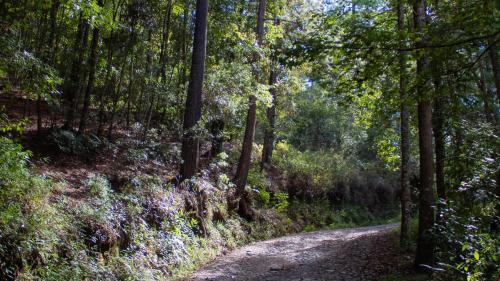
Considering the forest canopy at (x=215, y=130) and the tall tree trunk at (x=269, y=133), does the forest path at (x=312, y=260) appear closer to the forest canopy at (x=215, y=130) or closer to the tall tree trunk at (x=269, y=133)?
the forest canopy at (x=215, y=130)

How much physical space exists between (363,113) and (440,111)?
471 cm

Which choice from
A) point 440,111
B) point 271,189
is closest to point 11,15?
point 440,111

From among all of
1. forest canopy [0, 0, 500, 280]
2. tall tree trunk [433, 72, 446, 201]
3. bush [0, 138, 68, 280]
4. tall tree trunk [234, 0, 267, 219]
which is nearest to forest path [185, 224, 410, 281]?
Result: forest canopy [0, 0, 500, 280]

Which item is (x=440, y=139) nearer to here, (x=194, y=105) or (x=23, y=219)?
(x=194, y=105)

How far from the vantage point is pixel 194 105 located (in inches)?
466

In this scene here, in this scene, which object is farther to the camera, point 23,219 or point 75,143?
point 75,143

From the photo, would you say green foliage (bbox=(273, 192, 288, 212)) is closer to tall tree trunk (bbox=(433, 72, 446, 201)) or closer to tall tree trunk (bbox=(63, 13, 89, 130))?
tall tree trunk (bbox=(433, 72, 446, 201))

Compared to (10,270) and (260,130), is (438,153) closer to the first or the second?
(10,270)

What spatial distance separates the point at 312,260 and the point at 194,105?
18.3 ft

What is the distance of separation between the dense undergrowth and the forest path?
692 millimetres

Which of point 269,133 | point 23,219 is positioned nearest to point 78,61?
point 23,219

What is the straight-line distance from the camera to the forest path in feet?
28.4

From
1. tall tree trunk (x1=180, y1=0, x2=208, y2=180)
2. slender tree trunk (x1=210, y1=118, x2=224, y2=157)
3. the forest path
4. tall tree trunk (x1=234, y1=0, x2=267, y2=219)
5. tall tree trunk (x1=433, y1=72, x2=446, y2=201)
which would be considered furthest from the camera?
slender tree trunk (x1=210, y1=118, x2=224, y2=157)

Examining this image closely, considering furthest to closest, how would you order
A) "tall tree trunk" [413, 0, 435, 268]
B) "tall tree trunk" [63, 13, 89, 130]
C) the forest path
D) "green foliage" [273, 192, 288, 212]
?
"green foliage" [273, 192, 288, 212]
"tall tree trunk" [63, 13, 89, 130]
the forest path
"tall tree trunk" [413, 0, 435, 268]
